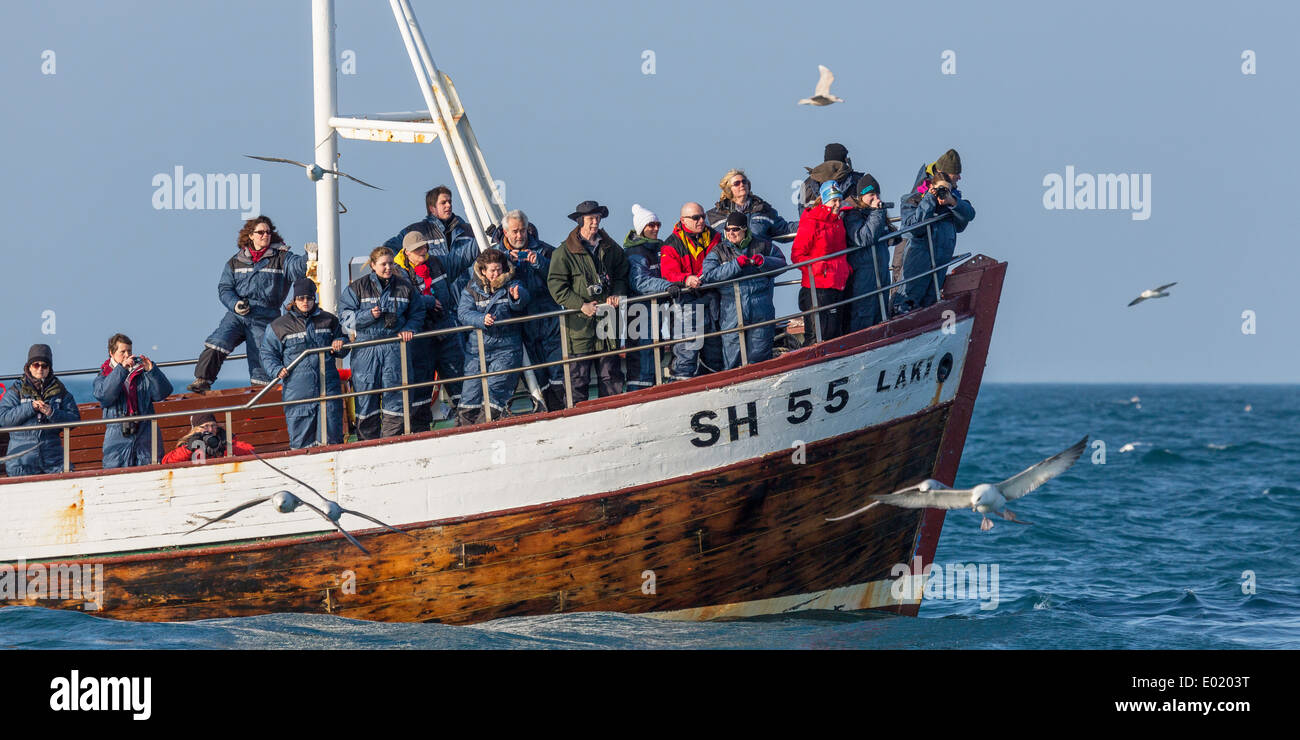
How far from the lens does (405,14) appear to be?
1566 cm

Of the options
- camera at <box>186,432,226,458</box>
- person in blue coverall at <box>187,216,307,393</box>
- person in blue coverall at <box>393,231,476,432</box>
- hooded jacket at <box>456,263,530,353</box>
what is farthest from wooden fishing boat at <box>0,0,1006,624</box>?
person in blue coverall at <box>187,216,307,393</box>

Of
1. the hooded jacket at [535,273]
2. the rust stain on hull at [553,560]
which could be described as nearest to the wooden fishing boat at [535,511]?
the rust stain on hull at [553,560]

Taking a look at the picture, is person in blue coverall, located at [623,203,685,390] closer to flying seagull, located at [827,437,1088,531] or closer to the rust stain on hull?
the rust stain on hull

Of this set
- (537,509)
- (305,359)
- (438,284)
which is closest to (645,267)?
(438,284)

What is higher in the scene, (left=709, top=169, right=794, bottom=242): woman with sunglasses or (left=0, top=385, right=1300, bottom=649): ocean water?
(left=709, top=169, right=794, bottom=242): woman with sunglasses

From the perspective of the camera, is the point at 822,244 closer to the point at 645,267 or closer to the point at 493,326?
the point at 645,267

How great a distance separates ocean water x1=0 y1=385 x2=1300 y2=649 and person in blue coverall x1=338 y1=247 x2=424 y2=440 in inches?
73.5

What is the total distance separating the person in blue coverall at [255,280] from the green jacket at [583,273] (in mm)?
2694

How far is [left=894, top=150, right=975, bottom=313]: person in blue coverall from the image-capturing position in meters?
13.1

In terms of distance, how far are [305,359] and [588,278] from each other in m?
2.66

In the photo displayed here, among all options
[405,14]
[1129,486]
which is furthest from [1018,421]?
[405,14]

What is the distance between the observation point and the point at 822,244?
1279 centimetres
